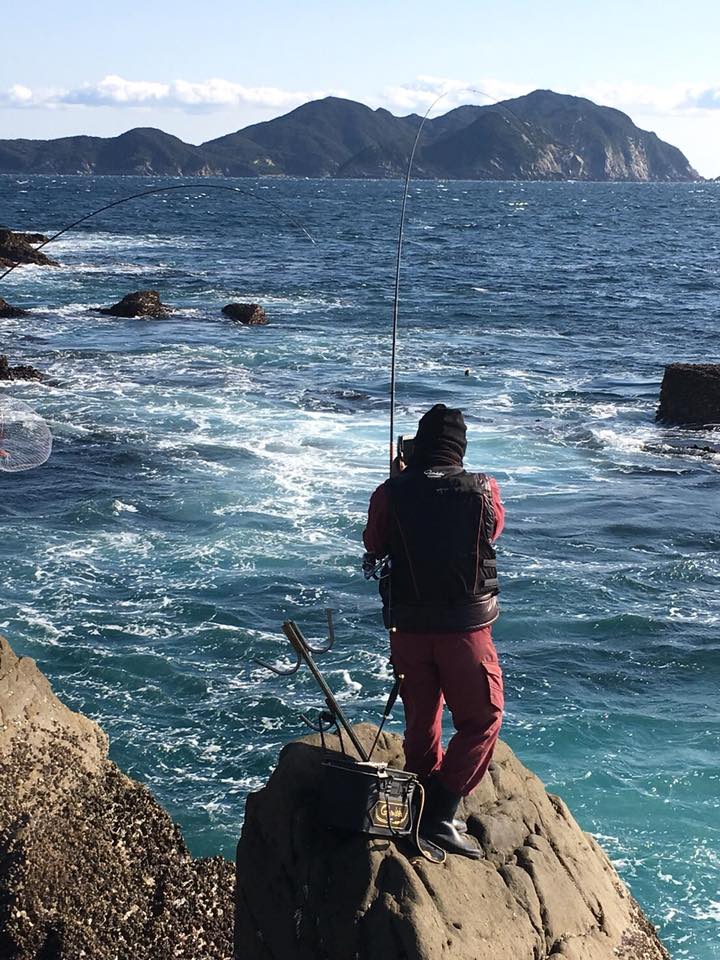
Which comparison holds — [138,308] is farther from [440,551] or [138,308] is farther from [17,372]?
[440,551]

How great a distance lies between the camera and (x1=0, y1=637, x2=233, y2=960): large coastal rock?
5.46 metres

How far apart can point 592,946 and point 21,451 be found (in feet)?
12.5

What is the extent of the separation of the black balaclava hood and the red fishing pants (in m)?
0.67

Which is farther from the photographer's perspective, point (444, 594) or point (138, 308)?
point (138, 308)

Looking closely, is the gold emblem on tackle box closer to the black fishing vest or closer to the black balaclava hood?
the black fishing vest

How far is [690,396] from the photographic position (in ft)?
67.8

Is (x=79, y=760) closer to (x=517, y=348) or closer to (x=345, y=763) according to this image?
(x=345, y=763)

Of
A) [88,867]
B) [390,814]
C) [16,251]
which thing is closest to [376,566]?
[390,814]

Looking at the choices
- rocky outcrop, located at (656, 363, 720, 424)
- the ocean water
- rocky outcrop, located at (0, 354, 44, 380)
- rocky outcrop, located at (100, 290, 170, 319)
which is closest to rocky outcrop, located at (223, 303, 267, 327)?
the ocean water

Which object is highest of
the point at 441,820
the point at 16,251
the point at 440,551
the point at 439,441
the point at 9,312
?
the point at 16,251

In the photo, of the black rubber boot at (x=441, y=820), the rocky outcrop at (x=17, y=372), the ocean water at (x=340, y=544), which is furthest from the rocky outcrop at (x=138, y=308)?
the black rubber boot at (x=441, y=820)

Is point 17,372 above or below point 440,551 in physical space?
below

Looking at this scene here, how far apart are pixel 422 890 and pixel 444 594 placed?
109 cm

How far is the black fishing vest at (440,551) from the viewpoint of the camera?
4.57m
